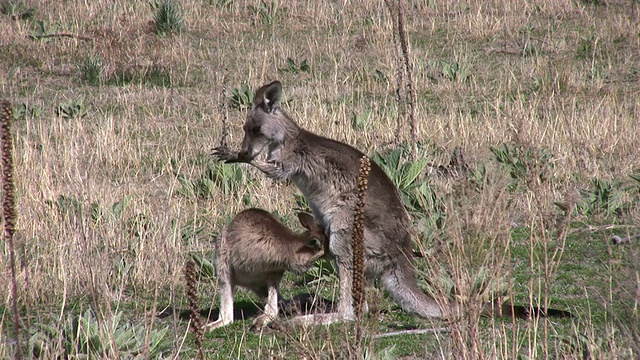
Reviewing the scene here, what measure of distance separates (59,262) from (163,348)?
2146 mm

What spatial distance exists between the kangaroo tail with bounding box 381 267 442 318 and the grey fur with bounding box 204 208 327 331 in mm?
531

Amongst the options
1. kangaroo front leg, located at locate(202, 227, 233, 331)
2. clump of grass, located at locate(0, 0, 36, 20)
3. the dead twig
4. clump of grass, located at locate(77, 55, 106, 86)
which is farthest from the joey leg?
clump of grass, located at locate(0, 0, 36, 20)

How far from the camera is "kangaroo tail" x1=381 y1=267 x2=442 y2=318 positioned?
20.4ft

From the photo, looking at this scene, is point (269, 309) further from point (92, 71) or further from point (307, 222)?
point (92, 71)

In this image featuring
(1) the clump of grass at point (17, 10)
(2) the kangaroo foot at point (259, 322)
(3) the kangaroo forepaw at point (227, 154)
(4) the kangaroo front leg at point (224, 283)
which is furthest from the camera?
(1) the clump of grass at point (17, 10)

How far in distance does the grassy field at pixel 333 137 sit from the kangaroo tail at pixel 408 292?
113 millimetres

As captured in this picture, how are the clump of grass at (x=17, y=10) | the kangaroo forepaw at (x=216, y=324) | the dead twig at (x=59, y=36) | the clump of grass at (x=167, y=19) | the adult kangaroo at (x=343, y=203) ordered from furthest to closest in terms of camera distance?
the clump of grass at (x=17, y=10)
the clump of grass at (x=167, y=19)
the dead twig at (x=59, y=36)
the adult kangaroo at (x=343, y=203)
the kangaroo forepaw at (x=216, y=324)

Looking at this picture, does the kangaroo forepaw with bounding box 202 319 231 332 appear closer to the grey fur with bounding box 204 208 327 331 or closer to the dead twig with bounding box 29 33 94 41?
the grey fur with bounding box 204 208 327 331

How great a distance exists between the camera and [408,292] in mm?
6316

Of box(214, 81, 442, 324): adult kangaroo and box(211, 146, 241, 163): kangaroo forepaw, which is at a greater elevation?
box(211, 146, 241, 163): kangaroo forepaw

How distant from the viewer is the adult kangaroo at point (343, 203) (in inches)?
249

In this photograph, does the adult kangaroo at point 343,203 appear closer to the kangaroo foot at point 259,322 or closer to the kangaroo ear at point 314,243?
the kangaroo ear at point 314,243

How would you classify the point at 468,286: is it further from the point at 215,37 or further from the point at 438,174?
the point at 215,37

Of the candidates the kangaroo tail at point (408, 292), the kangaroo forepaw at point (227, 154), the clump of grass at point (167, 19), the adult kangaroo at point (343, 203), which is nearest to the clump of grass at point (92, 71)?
the clump of grass at point (167, 19)
